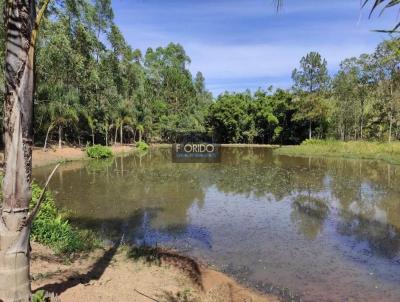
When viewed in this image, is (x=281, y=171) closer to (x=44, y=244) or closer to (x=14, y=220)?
(x=44, y=244)

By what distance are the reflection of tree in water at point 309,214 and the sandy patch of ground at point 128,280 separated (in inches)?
148

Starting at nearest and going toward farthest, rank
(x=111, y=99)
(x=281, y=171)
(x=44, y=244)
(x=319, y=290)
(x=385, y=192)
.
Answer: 1. (x=319, y=290)
2. (x=44, y=244)
3. (x=385, y=192)
4. (x=281, y=171)
5. (x=111, y=99)

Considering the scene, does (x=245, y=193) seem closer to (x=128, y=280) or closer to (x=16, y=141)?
(x=128, y=280)

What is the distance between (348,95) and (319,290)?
33744mm

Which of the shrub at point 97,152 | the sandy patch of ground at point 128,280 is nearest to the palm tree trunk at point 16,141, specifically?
the sandy patch of ground at point 128,280

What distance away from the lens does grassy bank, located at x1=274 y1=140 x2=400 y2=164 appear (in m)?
26.3

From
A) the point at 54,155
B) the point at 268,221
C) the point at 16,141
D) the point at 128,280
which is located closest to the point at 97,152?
the point at 54,155

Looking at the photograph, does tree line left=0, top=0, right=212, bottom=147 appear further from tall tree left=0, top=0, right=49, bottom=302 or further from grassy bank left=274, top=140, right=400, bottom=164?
grassy bank left=274, top=140, right=400, bottom=164

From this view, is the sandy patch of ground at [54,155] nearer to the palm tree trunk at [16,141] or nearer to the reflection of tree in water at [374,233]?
the reflection of tree in water at [374,233]

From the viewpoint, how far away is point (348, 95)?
1431 inches

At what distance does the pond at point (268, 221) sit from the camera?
21.5 feet

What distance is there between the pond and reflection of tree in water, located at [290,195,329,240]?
27 mm

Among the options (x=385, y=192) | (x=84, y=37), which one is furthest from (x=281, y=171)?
(x=84, y=37)

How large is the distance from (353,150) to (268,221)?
21428mm
